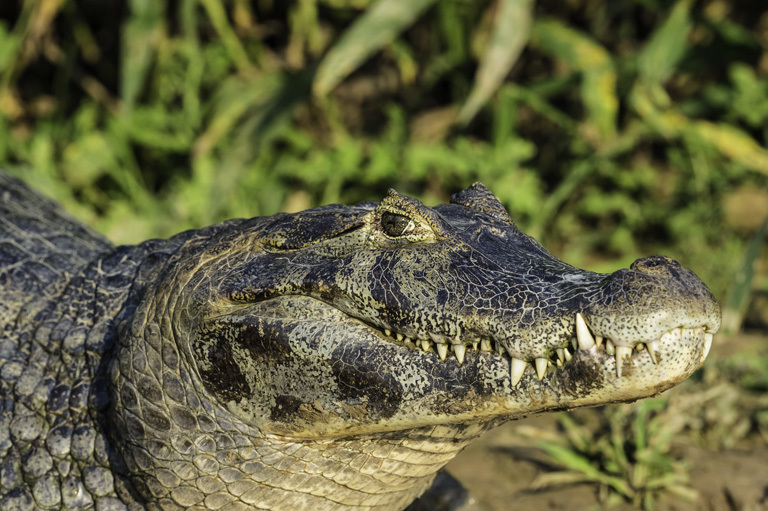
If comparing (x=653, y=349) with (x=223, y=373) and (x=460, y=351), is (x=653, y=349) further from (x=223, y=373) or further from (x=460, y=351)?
(x=223, y=373)

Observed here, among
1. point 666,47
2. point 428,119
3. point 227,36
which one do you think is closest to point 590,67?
point 666,47

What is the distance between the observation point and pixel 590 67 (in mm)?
5145

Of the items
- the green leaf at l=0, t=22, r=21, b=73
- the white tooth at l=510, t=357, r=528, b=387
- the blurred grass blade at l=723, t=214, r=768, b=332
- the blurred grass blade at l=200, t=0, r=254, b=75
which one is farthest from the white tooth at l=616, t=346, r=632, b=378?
the green leaf at l=0, t=22, r=21, b=73

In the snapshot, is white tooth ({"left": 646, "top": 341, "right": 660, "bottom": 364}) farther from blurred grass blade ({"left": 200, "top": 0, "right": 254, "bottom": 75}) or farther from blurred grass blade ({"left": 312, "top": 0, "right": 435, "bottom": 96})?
blurred grass blade ({"left": 200, "top": 0, "right": 254, "bottom": 75})

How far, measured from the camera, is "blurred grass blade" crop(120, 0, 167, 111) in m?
5.02

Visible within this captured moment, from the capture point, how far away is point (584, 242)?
527 cm

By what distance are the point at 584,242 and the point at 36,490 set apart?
396 centimetres

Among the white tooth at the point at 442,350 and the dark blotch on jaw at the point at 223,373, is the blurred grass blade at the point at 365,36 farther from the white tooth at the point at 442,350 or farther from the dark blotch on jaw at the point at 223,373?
the white tooth at the point at 442,350

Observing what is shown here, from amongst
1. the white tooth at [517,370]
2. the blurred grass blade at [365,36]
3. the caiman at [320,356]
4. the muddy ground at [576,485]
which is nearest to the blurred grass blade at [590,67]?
the blurred grass blade at [365,36]

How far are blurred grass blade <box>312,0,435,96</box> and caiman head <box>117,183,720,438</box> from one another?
2.54 meters

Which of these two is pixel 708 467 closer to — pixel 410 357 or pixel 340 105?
pixel 410 357

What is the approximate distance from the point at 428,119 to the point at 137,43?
2105 millimetres

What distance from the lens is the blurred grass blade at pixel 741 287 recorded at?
4047 millimetres

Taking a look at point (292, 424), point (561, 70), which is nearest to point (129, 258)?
point (292, 424)
